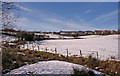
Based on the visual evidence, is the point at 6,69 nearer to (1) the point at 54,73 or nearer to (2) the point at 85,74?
(1) the point at 54,73

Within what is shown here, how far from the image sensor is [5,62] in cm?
658

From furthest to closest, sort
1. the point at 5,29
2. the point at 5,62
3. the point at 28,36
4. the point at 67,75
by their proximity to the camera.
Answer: the point at 28,36, the point at 5,62, the point at 5,29, the point at 67,75

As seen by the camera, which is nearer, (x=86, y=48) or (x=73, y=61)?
(x=73, y=61)

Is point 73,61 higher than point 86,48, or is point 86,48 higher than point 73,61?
point 73,61

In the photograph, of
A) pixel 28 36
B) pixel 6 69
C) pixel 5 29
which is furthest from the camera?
pixel 28 36

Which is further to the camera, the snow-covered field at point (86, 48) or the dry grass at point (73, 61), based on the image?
the snow-covered field at point (86, 48)

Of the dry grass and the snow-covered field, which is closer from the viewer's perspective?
the dry grass

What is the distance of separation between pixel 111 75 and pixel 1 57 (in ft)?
21.5

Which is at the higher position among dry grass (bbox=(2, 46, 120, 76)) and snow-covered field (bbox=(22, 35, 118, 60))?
dry grass (bbox=(2, 46, 120, 76))

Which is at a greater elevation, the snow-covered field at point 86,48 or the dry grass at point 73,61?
the dry grass at point 73,61

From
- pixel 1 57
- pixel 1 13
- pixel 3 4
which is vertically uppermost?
pixel 3 4

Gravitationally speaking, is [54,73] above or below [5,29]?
below

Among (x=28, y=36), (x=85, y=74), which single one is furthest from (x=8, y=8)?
(x=28, y=36)

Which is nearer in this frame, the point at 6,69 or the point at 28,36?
the point at 6,69
